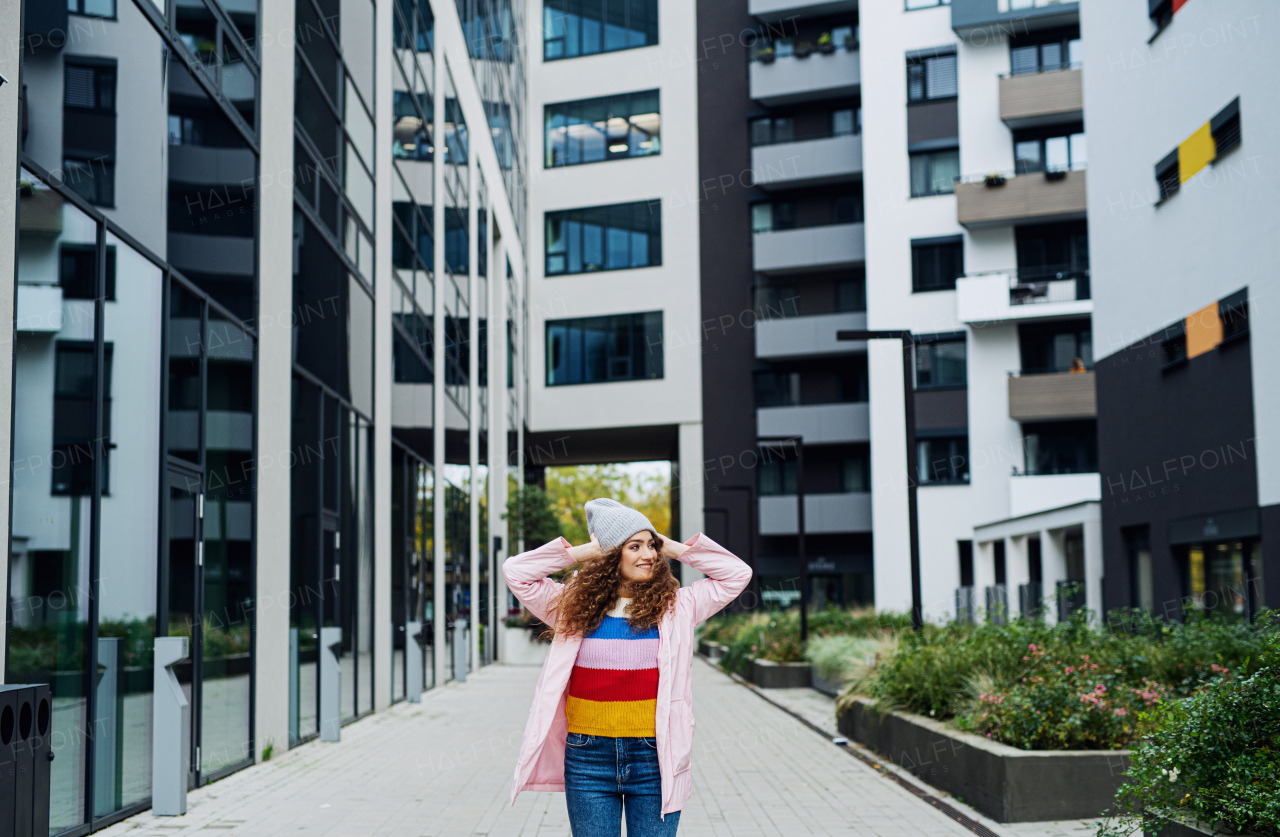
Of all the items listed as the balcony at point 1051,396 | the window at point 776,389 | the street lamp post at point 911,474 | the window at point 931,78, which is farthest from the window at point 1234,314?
the window at point 776,389

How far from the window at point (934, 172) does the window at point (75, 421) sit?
35904mm

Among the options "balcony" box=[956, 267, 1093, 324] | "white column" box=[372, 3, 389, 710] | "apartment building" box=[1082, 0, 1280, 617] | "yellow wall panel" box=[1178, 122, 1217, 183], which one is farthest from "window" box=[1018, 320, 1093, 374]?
"white column" box=[372, 3, 389, 710]

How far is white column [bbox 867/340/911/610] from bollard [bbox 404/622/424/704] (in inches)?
906

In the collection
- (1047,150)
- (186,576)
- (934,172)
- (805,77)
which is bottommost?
(186,576)

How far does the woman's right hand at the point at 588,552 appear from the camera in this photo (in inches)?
193

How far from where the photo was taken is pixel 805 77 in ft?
146

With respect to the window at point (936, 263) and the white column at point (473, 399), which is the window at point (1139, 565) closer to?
the white column at point (473, 399)

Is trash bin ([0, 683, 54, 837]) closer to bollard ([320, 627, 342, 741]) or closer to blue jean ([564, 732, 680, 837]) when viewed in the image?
blue jean ([564, 732, 680, 837])

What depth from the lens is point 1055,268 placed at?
39938 millimetres

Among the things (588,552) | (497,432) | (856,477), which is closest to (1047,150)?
(856,477)

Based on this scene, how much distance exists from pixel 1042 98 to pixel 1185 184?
70.3ft

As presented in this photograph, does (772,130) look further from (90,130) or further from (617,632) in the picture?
(617,632)

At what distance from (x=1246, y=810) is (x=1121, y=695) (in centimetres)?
399

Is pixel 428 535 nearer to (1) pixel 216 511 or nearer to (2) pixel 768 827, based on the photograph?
(1) pixel 216 511
